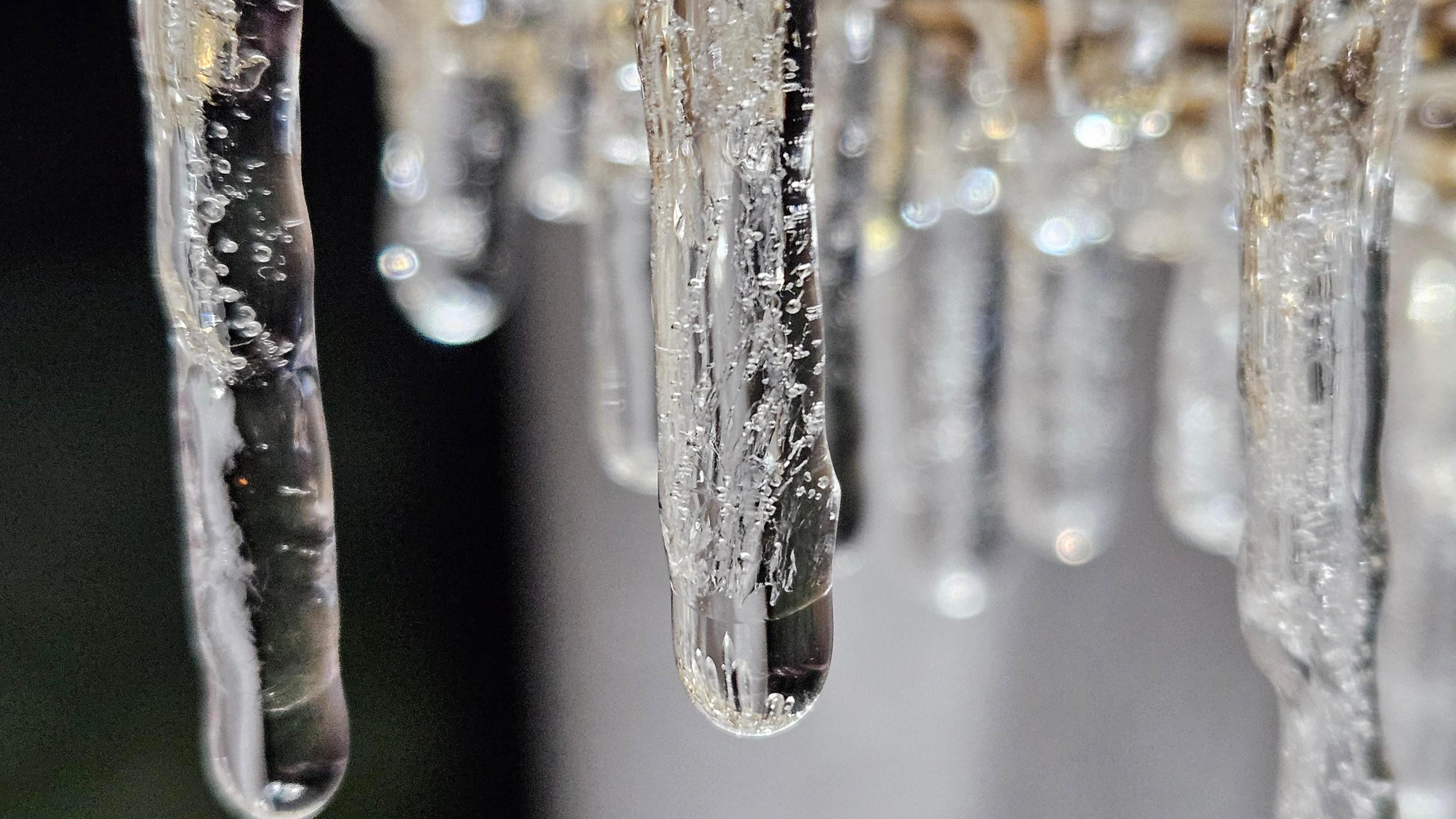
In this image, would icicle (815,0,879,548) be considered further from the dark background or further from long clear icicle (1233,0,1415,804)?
the dark background

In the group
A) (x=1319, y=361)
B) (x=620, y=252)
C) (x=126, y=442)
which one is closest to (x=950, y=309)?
(x=620, y=252)

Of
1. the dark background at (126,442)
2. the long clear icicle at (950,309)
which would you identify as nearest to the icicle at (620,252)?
the long clear icicle at (950,309)

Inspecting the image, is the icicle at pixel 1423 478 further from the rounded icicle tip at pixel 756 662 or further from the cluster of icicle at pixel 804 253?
the rounded icicle tip at pixel 756 662

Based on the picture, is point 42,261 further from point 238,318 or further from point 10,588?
point 238,318

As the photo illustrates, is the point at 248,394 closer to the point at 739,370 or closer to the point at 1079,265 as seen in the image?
the point at 739,370

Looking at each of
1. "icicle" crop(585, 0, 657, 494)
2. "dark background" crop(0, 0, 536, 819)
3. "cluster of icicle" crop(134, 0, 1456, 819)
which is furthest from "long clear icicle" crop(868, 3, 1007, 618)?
"dark background" crop(0, 0, 536, 819)

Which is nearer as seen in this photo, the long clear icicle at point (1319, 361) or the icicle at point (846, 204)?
the long clear icicle at point (1319, 361)
